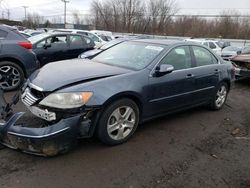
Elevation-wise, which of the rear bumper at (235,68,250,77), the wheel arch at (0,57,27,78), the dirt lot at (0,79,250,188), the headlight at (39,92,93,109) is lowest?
the dirt lot at (0,79,250,188)

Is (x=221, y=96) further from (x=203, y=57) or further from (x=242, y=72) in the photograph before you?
(x=242, y=72)

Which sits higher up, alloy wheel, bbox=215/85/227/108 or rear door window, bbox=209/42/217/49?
rear door window, bbox=209/42/217/49

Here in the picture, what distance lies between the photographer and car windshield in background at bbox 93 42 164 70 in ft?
13.7

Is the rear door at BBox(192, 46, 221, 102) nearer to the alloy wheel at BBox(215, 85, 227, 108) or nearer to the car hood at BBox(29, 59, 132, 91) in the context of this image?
the alloy wheel at BBox(215, 85, 227, 108)

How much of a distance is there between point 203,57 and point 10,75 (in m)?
4.36

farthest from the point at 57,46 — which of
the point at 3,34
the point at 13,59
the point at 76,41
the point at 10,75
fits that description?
the point at 10,75

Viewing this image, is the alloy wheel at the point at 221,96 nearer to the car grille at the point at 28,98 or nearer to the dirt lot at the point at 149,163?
the dirt lot at the point at 149,163

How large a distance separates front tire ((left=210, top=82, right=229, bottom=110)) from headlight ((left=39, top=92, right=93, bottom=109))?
131 inches

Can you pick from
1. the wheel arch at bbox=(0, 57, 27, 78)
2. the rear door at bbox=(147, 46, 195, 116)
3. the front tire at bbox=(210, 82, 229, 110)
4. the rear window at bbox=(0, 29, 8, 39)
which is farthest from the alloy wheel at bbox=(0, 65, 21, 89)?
the front tire at bbox=(210, 82, 229, 110)

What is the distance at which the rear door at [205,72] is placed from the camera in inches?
193

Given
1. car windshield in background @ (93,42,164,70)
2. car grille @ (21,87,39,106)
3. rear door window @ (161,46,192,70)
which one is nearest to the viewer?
car grille @ (21,87,39,106)

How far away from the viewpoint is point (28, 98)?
348 centimetres

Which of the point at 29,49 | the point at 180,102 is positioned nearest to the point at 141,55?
the point at 180,102

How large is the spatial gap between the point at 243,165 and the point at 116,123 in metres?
1.79
